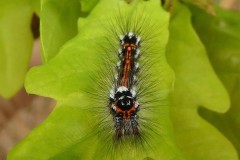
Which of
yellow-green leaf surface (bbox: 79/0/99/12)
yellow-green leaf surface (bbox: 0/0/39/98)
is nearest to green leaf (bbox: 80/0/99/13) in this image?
yellow-green leaf surface (bbox: 79/0/99/12)

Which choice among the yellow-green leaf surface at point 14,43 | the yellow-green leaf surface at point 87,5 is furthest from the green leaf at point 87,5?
the yellow-green leaf surface at point 14,43

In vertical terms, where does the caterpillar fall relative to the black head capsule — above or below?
below

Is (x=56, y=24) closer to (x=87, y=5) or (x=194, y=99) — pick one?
(x=87, y=5)

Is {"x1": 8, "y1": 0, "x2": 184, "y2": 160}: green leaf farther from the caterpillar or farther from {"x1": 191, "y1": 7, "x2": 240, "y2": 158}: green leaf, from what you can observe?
{"x1": 191, "y1": 7, "x2": 240, "y2": 158}: green leaf

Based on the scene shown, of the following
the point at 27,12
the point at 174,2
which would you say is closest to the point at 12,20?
the point at 27,12

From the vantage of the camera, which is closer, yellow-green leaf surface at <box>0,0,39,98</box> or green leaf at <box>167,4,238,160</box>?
green leaf at <box>167,4,238,160</box>

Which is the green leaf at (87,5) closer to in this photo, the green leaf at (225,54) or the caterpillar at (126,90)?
the caterpillar at (126,90)

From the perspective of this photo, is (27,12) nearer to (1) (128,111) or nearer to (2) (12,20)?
(2) (12,20)
